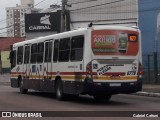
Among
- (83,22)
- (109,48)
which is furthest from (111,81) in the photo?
(83,22)

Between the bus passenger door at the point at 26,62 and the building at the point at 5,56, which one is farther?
the building at the point at 5,56

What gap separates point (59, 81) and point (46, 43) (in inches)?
100.0

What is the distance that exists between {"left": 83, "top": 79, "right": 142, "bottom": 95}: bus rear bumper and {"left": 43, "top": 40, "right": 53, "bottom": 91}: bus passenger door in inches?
160

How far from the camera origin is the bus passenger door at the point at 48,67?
23.3 metres

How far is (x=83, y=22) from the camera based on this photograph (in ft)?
176

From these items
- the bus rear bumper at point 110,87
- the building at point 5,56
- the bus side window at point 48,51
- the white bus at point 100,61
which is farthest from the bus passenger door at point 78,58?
the building at point 5,56

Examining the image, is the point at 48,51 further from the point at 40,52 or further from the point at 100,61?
the point at 100,61

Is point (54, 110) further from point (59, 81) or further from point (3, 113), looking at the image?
point (59, 81)

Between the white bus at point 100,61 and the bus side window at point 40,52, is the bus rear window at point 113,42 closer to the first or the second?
the white bus at point 100,61

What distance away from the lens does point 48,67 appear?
23.6 meters

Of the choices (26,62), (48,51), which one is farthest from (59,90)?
(26,62)

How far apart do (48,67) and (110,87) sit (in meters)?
4.89

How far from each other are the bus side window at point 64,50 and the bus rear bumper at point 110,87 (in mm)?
2361

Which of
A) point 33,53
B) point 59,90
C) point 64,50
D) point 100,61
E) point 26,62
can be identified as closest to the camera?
point 100,61
